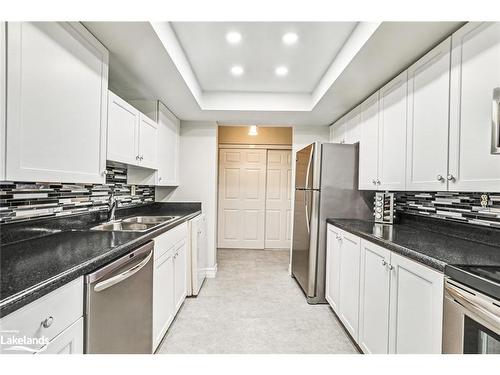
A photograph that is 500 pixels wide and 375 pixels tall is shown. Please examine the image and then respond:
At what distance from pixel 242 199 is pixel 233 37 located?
3.43m

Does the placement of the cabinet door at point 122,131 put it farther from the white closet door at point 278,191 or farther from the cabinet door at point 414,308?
the white closet door at point 278,191

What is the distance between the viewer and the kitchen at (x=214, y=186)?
0.99 metres

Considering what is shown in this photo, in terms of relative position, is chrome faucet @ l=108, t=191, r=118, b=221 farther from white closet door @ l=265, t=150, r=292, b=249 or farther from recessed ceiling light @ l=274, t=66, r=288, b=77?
white closet door @ l=265, t=150, r=292, b=249

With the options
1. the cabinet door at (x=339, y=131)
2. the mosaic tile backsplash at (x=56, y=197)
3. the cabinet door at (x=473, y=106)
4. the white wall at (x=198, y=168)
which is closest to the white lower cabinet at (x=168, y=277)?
the mosaic tile backsplash at (x=56, y=197)

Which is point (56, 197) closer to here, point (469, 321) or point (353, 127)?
point (469, 321)

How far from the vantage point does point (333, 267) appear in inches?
97.2

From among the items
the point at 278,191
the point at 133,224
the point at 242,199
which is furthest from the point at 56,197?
the point at 278,191

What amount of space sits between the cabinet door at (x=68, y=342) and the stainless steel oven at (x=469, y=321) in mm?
1434

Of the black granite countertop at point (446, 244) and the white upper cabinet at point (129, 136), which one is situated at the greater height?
the white upper cabinet at point (129, 136)

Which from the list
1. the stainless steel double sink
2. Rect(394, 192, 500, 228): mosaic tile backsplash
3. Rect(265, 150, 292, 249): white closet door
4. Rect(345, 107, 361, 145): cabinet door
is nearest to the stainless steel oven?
Rect(394, 192, 500, 228): mosaic tile backsplash

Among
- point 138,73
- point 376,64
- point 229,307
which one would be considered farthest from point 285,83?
point 229,307

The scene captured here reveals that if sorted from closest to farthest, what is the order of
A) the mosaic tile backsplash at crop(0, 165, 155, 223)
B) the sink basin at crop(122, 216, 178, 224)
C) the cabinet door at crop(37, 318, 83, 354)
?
the cabinet door at crop(37, 318, 83, 354) < the mosaic tile backsplash at crop(0, 165, 155, 223) < the sink basin at crop(122, 216, 178, 224)

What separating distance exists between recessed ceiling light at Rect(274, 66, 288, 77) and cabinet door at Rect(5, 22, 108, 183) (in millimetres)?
1489

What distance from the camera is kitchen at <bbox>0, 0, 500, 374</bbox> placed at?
0.99m
